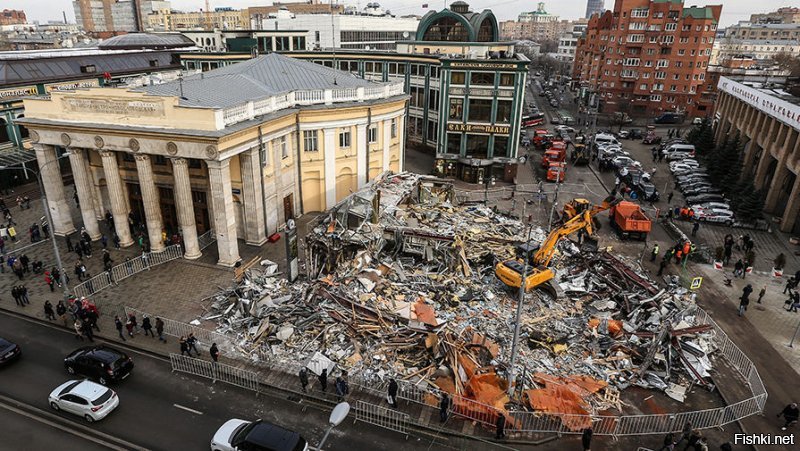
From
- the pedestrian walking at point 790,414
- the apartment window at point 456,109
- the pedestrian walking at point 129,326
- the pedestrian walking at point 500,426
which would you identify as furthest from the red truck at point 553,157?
the pedestrian walking at point 129,326

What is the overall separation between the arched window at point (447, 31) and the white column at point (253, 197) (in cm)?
3814

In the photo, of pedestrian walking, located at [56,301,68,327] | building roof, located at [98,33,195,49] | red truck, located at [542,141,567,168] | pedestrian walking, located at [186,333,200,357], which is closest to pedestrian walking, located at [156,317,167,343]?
pedestrian walking, located at [186,333,200,357]

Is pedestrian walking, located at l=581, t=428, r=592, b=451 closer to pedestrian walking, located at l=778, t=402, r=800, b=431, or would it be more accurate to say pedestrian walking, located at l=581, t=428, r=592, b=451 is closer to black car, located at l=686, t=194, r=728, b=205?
pedestrian walking, located at l=778, t=402, r=800, b=431

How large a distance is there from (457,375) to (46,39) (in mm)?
171113

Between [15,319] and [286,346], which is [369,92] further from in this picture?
[15,319]

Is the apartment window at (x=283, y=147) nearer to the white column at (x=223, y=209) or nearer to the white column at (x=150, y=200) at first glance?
the white column at (x=223, y=209)

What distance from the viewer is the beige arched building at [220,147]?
1259 inches

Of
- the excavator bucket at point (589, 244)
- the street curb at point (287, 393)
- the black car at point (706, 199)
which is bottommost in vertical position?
the street curb at point (287, 393)

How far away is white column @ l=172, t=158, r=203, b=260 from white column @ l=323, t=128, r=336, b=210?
484 inches

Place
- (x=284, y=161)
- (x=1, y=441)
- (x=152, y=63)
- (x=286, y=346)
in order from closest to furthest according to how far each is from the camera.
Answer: (x=1, y=441), (x=286, y=346), (x=284, y=161), (x=152, y=63)

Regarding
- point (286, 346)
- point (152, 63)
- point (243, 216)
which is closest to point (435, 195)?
Answer: point (243, 216)

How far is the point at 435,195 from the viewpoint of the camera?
148 ft

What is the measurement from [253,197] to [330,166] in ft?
28.9

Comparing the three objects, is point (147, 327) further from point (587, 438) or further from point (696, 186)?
point (696, 186)
